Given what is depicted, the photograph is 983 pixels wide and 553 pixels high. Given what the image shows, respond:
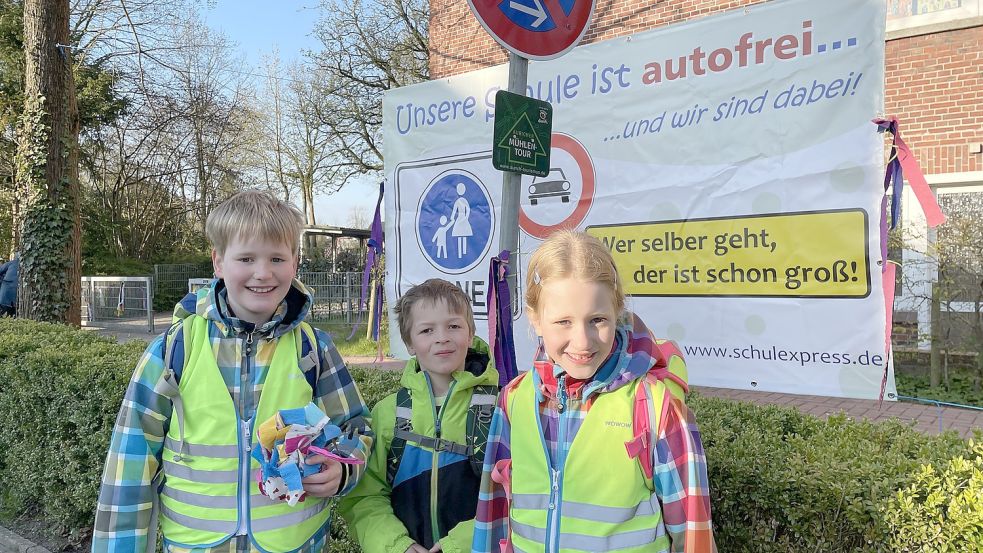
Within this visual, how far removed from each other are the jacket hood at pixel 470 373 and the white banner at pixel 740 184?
1514 millimetres

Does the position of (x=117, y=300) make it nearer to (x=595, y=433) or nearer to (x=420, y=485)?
(x=420, y=485)

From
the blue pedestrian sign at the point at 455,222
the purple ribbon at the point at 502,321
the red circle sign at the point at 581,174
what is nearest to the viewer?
the purple ribbon at the point at 502,321

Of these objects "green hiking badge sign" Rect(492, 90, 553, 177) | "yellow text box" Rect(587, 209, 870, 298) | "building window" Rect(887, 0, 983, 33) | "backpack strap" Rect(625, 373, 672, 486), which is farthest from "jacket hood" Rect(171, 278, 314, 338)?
"building window" Rect(887, 0, 983, 33)

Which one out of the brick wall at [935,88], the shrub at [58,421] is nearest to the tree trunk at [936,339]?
the brick wall at [935,88]

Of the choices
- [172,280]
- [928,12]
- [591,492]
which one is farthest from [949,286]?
[172,280]

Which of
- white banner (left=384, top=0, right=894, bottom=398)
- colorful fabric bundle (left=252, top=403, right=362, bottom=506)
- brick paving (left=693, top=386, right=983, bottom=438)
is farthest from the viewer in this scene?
brick paving (left=693, top=386, right=983, bottom=438)

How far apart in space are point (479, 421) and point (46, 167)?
8.58 meters

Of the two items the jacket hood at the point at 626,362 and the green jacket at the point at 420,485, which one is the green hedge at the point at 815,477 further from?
the green jacket at the point at 420,485

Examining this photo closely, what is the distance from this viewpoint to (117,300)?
628 inches

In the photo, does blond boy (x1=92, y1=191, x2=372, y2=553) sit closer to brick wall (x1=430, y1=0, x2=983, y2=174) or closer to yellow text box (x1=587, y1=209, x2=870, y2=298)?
yellow text box (x1=587, y1=209, x2=870, y2=298)

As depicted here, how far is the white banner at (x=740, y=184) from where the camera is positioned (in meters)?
2.85

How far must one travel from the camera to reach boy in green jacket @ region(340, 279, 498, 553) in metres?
1.96

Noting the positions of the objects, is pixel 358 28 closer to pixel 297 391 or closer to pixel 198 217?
pixel 198 217

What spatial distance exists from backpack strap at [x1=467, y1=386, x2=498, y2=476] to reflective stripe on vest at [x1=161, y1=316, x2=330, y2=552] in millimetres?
529
